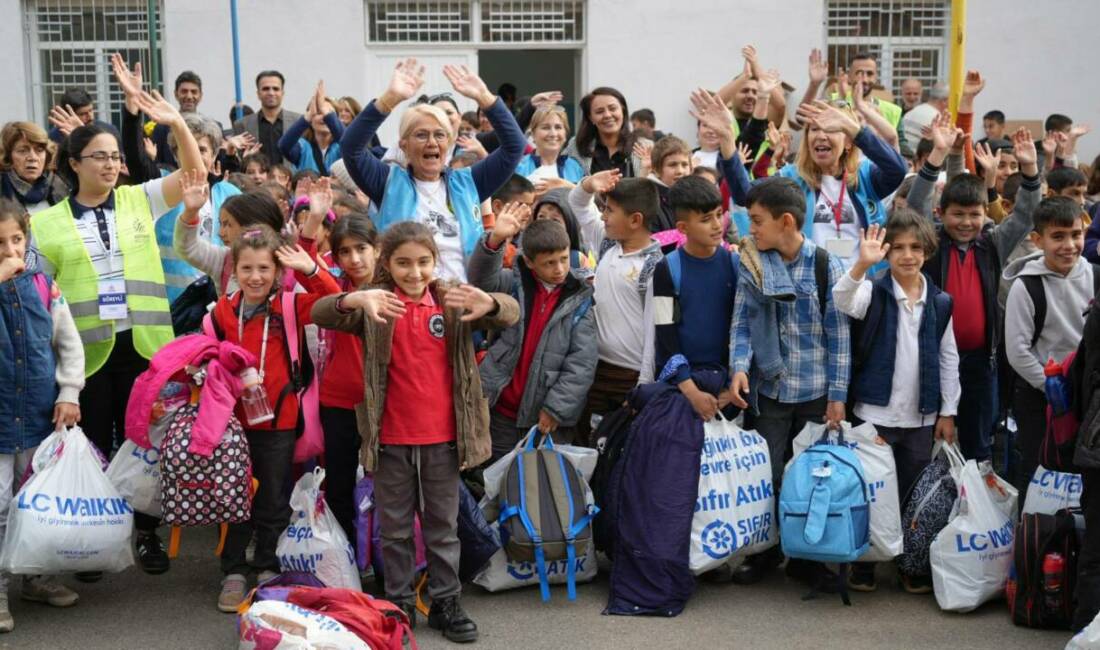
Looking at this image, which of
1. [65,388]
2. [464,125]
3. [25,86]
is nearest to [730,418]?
[65,388]

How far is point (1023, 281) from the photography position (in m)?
5.40

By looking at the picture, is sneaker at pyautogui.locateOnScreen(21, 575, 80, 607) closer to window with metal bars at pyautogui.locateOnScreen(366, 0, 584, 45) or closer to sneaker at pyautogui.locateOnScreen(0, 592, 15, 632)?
sneaker at pyautogui.locateOnScreen(0, 592, 15, 632)

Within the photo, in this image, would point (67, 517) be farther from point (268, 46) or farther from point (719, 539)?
point (268, 46)

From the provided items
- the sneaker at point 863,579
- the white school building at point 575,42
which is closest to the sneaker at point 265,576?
the sneaker at point 863,579

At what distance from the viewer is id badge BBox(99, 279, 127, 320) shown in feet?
18.3


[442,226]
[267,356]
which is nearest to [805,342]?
[442,226]

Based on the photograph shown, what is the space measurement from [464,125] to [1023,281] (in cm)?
609

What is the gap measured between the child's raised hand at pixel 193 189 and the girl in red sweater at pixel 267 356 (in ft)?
1.22

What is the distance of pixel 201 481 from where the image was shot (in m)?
4.94

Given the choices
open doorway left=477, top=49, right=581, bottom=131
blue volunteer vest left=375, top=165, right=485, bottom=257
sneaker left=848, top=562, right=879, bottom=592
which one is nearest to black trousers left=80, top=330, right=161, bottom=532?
blue volunteer vest left=375, top=165, right=485, bottom=257

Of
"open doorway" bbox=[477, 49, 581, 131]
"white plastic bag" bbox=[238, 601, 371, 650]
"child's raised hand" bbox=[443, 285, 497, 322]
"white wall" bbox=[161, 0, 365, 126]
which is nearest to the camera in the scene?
"white plastic bag" bbox=[238, 601, 371, 650]

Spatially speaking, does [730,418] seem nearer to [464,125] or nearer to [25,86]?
[464,125]

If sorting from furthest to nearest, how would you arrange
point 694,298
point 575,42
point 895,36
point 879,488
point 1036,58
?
point 895,36 → point 1036,58 → point 575,42 → point 694,298 → point 879,488

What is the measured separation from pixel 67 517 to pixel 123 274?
1191 mm
